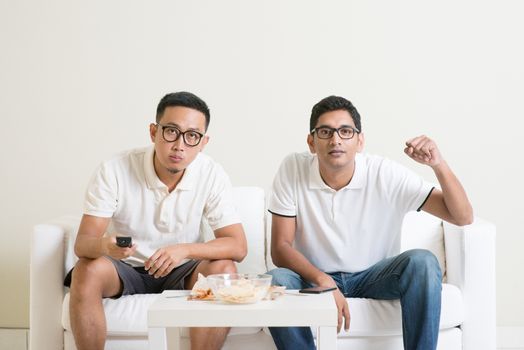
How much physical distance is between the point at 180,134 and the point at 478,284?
115cm

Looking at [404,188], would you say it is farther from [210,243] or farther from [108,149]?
[108,149]

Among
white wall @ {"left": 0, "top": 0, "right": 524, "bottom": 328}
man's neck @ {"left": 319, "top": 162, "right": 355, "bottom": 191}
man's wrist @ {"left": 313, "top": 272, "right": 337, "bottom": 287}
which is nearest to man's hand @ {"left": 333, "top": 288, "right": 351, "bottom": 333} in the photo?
man's wrist @ {"left": 313, "top": 272, "right": 337, "bottom": 287}

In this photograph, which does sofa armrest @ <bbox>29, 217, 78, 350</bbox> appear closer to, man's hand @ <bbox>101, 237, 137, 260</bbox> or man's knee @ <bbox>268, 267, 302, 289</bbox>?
man's hand @ <bbox>101, 237, 137, 260</bbox>

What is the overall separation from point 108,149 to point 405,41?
1.45m

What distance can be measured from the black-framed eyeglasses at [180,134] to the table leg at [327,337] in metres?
0.92

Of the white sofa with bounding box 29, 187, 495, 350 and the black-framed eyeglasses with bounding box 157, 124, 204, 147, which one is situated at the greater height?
the black-framed eyeglasses with bounding box 157, 124, 204, 147

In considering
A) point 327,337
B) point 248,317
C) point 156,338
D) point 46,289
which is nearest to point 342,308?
point 327,337

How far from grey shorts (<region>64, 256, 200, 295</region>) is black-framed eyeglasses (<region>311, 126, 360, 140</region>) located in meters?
0.62

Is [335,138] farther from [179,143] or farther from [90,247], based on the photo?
[90,247]

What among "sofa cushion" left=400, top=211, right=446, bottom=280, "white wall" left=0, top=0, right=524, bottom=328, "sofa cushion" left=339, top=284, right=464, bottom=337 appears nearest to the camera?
"sofa cushion" left=339, top=284, right=464, bottom=337

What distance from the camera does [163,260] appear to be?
8.05ft

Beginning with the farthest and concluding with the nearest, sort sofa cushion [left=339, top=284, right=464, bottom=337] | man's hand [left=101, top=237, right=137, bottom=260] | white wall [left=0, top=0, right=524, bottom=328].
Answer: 1. white wall [left=0, top=0, right=524, bottom=328]
2. sofa cushion [left=339, top=284, right=464, bottom=337]
3. man's hand [left=101, top=237, right=137, bottom=260]

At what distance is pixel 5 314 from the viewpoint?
374 centimetres

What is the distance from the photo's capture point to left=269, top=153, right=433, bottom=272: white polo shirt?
111 inches
